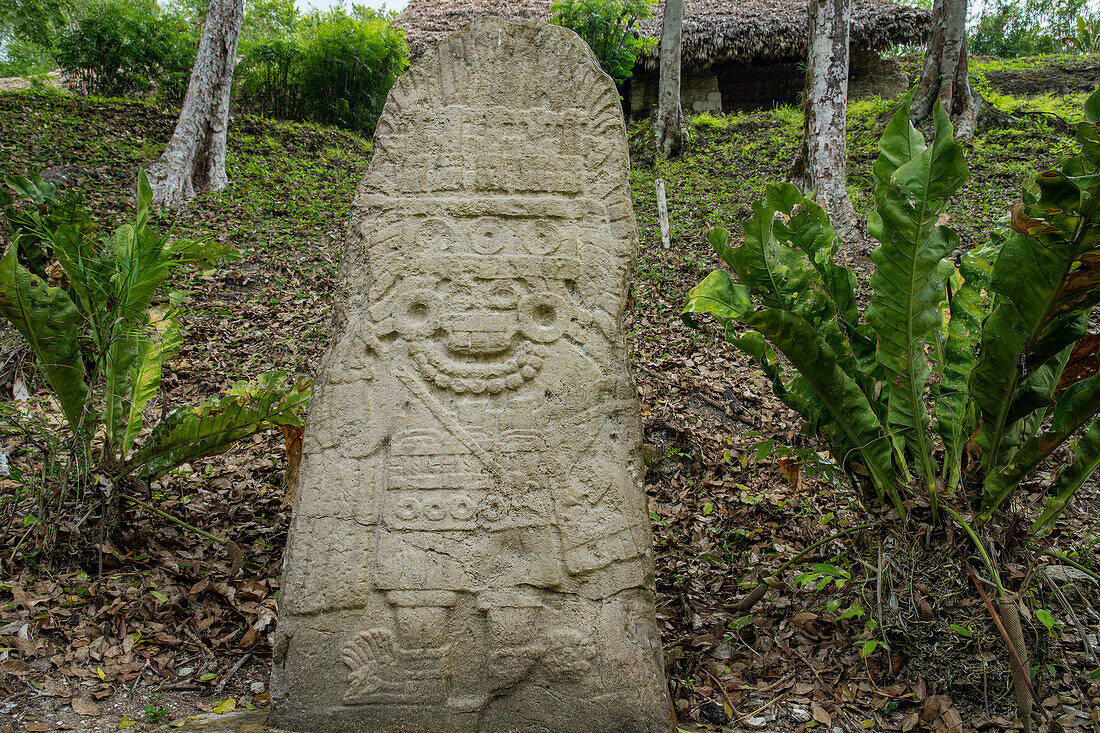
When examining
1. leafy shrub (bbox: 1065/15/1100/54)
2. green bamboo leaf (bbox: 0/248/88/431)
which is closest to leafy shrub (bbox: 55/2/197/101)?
green bamboo leaf (bbox: 0/248/88/431)

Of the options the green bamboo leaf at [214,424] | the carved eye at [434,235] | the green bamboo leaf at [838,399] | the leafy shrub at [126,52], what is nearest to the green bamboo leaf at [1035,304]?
the green bamboo leaf at [838,399]

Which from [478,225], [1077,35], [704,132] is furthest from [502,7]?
[1077,35]

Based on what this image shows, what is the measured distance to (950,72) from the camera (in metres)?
7.55

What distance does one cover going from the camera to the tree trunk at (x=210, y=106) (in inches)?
301

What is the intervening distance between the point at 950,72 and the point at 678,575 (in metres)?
7.15

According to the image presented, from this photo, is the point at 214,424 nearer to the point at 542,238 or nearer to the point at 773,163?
the point at 542,238

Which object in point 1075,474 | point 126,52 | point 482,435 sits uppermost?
point 126,52

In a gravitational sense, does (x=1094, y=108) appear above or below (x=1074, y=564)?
above

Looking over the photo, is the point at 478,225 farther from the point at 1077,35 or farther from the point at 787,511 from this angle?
the point at 1077,35

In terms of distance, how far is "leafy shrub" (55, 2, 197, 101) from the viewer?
1014 centimetres

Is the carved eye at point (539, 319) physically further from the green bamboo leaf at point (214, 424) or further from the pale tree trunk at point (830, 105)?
the pale tree trunk at point (830, 105)

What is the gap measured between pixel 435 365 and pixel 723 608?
5.49ft

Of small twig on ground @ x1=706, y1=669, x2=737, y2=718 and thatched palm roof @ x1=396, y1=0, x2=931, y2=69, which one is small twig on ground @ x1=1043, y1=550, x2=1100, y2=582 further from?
thatched palm roof @ x1=396, y1=0, x2=931, y2=69

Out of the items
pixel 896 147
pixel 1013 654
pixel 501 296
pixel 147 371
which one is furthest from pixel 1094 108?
pixel 147 371
